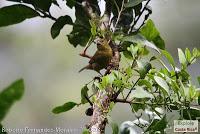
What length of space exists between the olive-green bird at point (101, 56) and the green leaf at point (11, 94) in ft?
1.14

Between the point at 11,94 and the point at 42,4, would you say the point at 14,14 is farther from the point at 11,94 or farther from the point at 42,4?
the point at 11,94

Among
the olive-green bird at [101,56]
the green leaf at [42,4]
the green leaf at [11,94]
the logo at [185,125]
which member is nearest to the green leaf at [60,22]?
the green leaf at [42,4]

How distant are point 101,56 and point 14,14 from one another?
0.20 m

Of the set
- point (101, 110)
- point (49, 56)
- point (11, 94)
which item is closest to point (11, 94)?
point (11, 94)

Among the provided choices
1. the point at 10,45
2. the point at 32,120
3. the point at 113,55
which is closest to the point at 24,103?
the point at 32,120

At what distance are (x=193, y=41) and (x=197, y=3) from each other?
0.53 ft

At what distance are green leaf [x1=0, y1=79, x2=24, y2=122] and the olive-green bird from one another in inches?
13.7

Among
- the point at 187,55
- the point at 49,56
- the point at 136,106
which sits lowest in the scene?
the point at 49,56

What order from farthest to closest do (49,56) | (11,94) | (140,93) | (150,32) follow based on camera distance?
(49,56) < (150,32) < (140,93) < (11,94)

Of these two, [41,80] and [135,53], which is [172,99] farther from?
[41,80]

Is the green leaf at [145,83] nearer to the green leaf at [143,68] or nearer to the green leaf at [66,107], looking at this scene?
the green leaf at [143,68]

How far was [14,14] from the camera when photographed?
69 cm

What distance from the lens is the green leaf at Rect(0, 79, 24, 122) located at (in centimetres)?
25

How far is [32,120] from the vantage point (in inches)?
52.3
